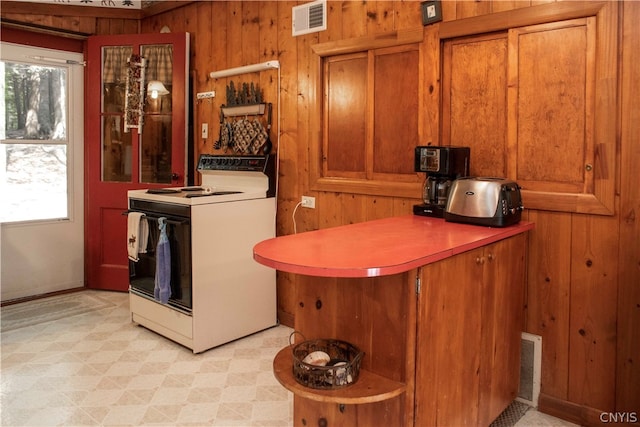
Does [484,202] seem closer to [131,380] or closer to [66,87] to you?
[131,380]

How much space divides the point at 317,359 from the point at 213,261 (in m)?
1.61

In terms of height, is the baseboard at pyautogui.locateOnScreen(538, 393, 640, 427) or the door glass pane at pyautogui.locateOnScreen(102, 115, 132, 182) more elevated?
the door glass pane at pyautogui.locateOnScreen(102, 115, 132, 182)

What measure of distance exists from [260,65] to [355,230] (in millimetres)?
1986

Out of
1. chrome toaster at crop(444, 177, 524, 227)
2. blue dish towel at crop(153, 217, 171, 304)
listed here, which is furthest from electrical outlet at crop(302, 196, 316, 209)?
chrome toaster at crop(444, 177, 524, 227)

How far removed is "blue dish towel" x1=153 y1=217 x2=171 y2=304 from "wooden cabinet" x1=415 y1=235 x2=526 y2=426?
1.97 m

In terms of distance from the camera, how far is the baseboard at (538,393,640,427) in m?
2.28

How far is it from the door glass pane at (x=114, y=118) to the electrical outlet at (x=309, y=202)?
1.83 meters

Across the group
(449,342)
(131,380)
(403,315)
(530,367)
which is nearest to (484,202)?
(449,342)

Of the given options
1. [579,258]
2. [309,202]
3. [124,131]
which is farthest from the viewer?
[124,131]

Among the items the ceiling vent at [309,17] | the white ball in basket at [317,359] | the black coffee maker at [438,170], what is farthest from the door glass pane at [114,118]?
the white ball in basket at [317,359]

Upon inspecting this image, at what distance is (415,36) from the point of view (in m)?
2.82

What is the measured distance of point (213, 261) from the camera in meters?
3.20

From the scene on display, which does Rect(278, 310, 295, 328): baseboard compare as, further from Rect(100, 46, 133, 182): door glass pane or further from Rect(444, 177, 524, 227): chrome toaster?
Rect(100, 46, 133, 182): door glass pane

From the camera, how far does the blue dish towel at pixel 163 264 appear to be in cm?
314
